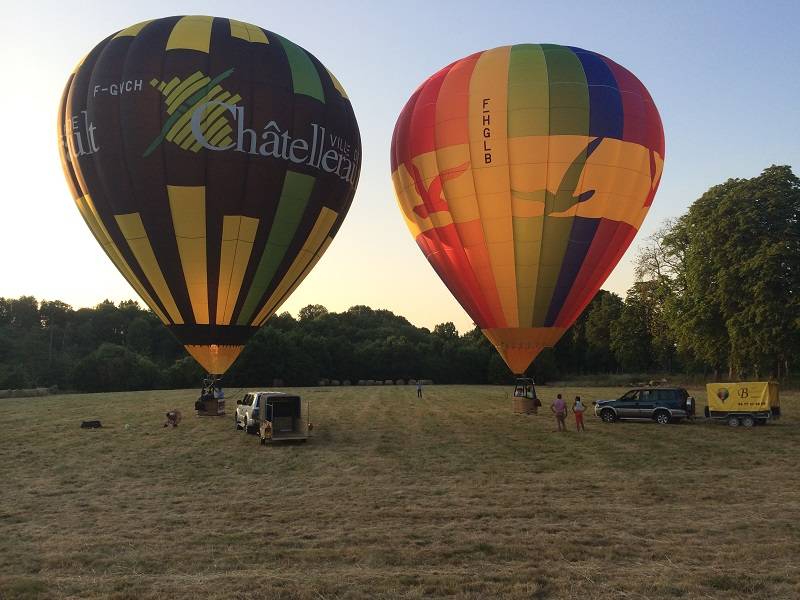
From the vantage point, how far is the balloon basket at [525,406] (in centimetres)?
2826

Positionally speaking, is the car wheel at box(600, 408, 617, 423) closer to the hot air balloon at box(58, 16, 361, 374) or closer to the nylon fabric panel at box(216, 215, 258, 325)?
Answer: the hot air balloon at box(58, 16, 361, 374)

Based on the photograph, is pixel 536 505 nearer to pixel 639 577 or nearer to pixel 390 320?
pixel 639 577

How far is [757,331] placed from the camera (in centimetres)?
3822

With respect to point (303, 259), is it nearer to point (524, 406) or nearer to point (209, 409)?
point (209, 409)

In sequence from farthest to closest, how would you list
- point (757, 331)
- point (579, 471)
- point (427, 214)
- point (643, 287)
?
1. point (643, 287)
2. point (757, 331)
3. point (427, 214)
4. point (579, 471)

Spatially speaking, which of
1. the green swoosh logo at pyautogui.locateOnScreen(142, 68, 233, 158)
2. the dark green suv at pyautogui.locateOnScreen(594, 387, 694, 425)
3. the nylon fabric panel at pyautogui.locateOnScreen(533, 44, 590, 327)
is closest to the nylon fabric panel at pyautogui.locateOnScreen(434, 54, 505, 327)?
the nylon fabric panel at pyautogui.locateOnScreen(533, 44, 590, 327)

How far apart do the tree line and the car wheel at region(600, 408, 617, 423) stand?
1778cm

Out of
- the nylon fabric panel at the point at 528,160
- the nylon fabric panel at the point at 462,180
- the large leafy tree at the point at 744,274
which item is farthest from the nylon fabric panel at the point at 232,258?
the large leafy tree at the point at 744,274

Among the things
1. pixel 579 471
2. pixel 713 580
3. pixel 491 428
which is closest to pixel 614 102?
pixel 491 428

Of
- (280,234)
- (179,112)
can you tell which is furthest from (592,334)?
(179,112)

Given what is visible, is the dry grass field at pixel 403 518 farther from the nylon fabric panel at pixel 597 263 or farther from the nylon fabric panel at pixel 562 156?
the nylon fabric panel at pixel 562 156

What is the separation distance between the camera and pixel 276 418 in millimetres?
20141

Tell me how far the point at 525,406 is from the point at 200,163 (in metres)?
17.2

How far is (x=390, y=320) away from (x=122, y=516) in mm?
109021
